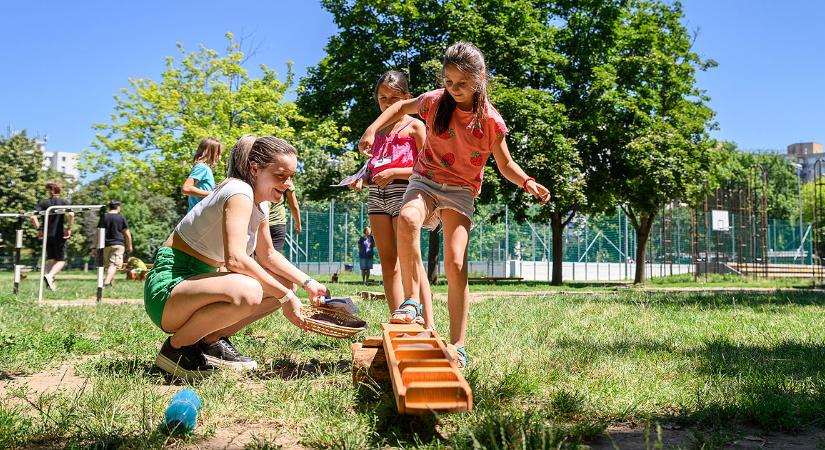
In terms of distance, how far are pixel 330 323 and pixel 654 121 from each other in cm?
2321

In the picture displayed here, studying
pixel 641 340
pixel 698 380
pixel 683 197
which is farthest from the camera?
pixel 683 197

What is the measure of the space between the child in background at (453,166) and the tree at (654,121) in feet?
66.9

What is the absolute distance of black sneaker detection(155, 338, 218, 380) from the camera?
12.0 feet

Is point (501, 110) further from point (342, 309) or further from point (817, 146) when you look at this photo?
point (817, 146)

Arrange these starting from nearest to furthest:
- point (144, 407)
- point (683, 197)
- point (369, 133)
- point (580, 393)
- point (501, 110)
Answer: point (144, 407)
point (580, 393)
point (369, 133)
point (501, 110)
point (683, 197)

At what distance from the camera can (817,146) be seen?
146250mm

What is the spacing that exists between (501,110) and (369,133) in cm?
1800

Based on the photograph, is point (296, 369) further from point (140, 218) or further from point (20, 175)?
point (20, 175)

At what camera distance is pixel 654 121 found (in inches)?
963

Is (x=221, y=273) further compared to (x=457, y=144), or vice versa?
(x=457, y=144)

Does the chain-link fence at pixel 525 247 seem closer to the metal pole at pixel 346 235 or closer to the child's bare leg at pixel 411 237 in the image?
the metal pole at pixel 346 235

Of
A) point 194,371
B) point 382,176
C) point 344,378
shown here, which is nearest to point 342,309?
point 344,378

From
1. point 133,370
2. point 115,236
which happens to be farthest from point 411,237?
point 115,236

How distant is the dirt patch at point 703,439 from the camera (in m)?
2.50
